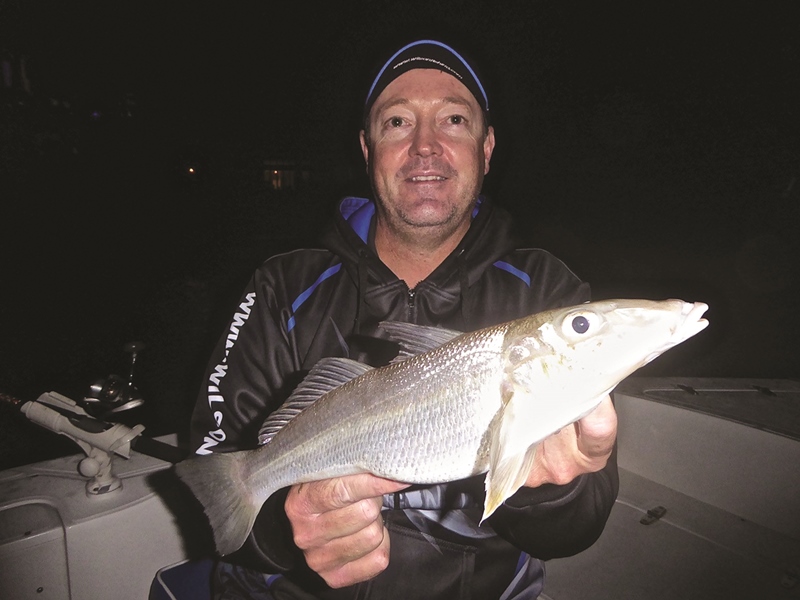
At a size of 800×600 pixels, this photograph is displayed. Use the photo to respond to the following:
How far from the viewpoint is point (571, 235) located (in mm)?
32594

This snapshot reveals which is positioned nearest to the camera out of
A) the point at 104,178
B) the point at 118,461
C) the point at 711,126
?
the point at 118,461

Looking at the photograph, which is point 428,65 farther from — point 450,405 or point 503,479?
point 503,479

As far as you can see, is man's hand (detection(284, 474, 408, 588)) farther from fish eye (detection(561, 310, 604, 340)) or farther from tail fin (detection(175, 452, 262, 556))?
fish eye (detection(561, 310, 604, 340))

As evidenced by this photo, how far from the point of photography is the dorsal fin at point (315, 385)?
2078 millimetres

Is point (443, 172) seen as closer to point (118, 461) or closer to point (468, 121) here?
point (468, 121)

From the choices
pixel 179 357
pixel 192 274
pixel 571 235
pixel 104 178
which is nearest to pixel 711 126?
pixel 571 235

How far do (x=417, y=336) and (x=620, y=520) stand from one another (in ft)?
9.66

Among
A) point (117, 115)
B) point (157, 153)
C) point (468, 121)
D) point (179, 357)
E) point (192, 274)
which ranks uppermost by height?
point (117, 115)

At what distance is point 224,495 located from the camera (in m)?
2.11

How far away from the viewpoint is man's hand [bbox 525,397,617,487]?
182 centimetres

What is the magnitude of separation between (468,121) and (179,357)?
12.0m

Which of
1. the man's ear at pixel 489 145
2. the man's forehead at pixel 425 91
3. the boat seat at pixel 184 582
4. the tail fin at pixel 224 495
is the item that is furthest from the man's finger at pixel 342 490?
the man's ear at pixel 489 145

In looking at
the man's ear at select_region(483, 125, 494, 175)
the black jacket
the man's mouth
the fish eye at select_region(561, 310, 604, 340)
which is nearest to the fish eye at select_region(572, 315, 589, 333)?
the fish eye at select_region(561, 310, 604, 340)

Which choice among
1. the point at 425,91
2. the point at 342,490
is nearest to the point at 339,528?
the point at 342,490
